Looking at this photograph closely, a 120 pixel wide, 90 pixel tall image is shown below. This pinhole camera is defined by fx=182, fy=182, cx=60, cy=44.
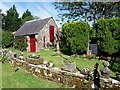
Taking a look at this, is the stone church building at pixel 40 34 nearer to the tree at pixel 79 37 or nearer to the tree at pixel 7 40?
the tree at pixel 7 40

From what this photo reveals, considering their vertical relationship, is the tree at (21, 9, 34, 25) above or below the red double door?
above

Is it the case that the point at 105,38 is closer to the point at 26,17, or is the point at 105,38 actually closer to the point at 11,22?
the point at 11,22

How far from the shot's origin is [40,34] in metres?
26.2

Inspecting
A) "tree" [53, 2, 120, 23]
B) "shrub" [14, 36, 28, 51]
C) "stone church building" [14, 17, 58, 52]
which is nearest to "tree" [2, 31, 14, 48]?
"stone church building" [14, 17, 58, 52]

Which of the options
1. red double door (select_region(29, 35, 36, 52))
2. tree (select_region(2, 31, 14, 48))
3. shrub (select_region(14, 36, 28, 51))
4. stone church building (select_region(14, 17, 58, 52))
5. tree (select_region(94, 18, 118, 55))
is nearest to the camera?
tree (select_region(94, 18, 118, 55))

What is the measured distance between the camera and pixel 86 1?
27250 mm

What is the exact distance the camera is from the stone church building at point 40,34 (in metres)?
26.3

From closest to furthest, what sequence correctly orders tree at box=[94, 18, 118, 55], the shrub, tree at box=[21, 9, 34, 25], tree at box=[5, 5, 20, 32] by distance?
tree at box=[94, 18, 118, 55]
the shrub
tree at box=[5, 5, 20, 32]
tree at box=[21, 9, 34, 25]

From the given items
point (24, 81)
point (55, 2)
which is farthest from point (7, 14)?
point (24, 81)

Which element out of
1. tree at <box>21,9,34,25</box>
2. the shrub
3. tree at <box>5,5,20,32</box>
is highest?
tree at <box>21,9,34,25</box>

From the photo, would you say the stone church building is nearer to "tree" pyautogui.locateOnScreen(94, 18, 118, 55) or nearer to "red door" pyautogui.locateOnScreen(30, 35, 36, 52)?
"red door" pyautogui.locateOnScreen(30, 35, 36, 52)

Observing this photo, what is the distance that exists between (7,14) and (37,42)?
73.7 ft

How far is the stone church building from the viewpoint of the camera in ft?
86.3

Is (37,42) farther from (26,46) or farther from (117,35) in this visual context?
(117,35)
